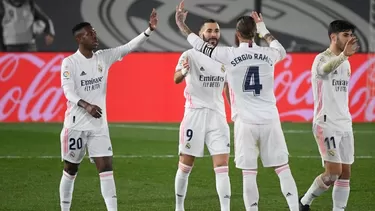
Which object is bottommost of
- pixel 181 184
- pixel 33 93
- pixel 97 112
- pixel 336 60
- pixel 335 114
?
pixel 181 184

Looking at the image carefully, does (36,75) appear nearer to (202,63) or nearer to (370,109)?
(370,109)

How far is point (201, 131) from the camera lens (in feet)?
37.1

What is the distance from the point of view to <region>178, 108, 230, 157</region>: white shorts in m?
11.3

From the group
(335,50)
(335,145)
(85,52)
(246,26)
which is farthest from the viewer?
(335,50)

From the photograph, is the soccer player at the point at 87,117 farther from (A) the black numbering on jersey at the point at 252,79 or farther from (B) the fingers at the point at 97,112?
(A) the black numbering on jersey at the point at 252,79

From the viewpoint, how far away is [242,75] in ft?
33.1

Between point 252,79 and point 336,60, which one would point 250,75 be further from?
point 336,60

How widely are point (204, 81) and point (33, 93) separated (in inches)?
403

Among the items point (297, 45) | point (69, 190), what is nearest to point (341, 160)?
point (69, 190)

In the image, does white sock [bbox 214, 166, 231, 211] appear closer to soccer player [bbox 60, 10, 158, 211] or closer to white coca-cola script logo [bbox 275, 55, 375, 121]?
soccer player [bbox 60, 10, 158, 211]

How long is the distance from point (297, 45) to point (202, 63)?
13.7m

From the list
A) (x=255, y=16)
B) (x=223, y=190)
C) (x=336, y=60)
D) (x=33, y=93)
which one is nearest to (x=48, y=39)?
(x=33, y=93)

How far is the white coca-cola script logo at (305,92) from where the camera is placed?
21.4 m

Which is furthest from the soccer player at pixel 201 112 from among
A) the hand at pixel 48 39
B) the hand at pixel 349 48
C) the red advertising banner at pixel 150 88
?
the hand at pixel 48 39
